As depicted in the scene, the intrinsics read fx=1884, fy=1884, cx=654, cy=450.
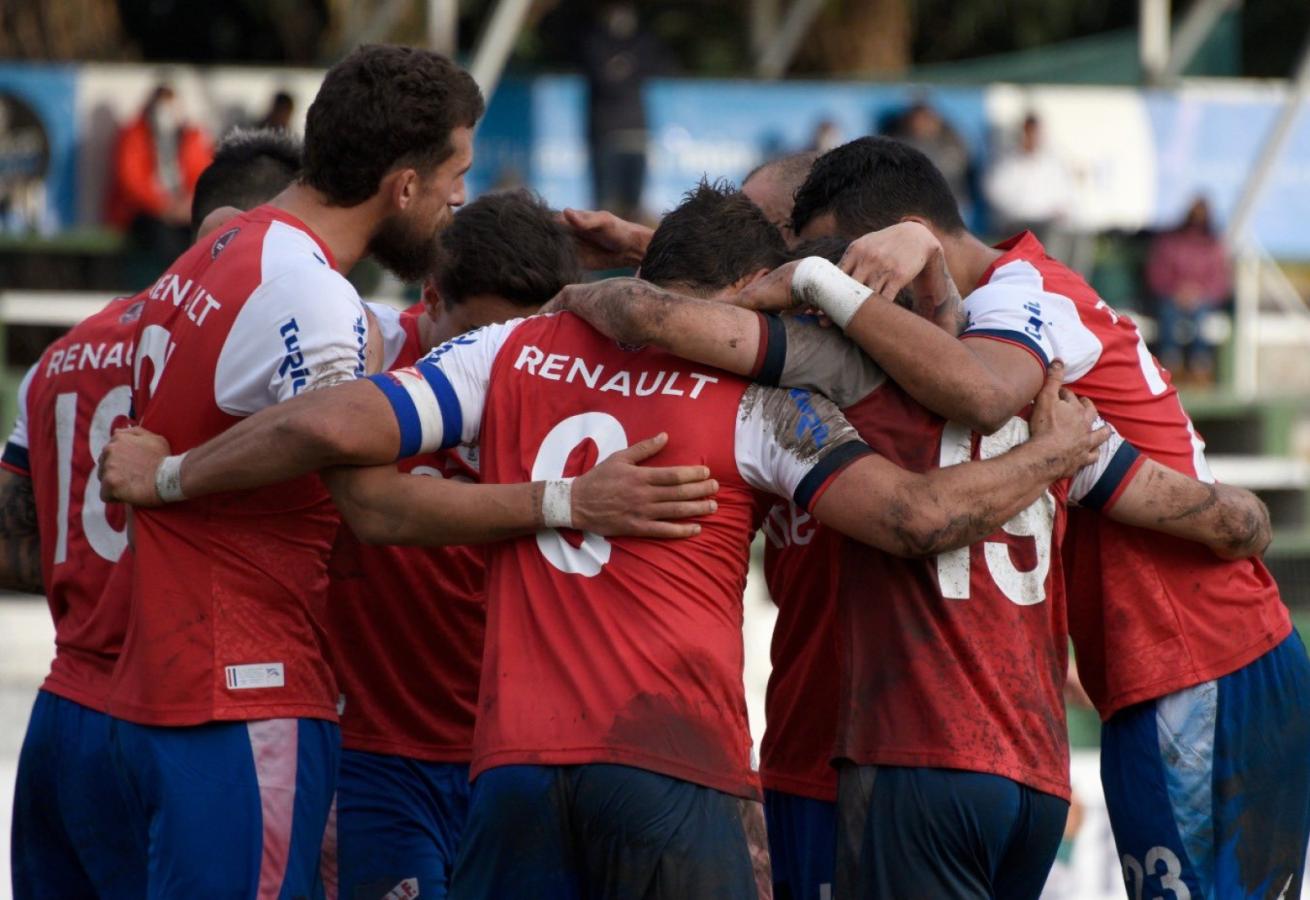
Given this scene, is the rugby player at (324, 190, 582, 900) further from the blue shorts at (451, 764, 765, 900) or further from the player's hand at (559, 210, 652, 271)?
the blue shorts at (451, 764, 765, 900)

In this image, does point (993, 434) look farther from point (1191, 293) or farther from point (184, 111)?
point (1191, 293)

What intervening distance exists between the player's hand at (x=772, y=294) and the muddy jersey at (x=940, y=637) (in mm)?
62

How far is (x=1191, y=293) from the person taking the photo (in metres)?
16.1

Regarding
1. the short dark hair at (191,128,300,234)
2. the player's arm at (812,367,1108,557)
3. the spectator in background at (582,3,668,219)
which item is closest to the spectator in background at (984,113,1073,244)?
the spectator in background at (582,3,668,219)

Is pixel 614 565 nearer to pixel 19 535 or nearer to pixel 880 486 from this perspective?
pixel 880 486

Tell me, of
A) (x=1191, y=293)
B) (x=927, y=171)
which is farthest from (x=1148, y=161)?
(x=927, y=171)

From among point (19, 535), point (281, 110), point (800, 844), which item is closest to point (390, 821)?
point (800, 844)

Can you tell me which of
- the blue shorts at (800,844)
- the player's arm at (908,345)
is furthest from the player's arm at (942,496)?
the blue shorts at (800,844)

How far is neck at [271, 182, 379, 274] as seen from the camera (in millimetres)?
4480

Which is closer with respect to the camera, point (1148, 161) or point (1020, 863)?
point (1020, 863)

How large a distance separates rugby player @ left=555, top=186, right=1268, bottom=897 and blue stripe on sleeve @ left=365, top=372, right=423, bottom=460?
0.41 m

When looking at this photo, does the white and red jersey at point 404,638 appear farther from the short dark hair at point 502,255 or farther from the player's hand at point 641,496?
A: the player's hand at point 641,496

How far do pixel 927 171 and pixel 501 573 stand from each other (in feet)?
4.64

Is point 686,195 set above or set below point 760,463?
above
